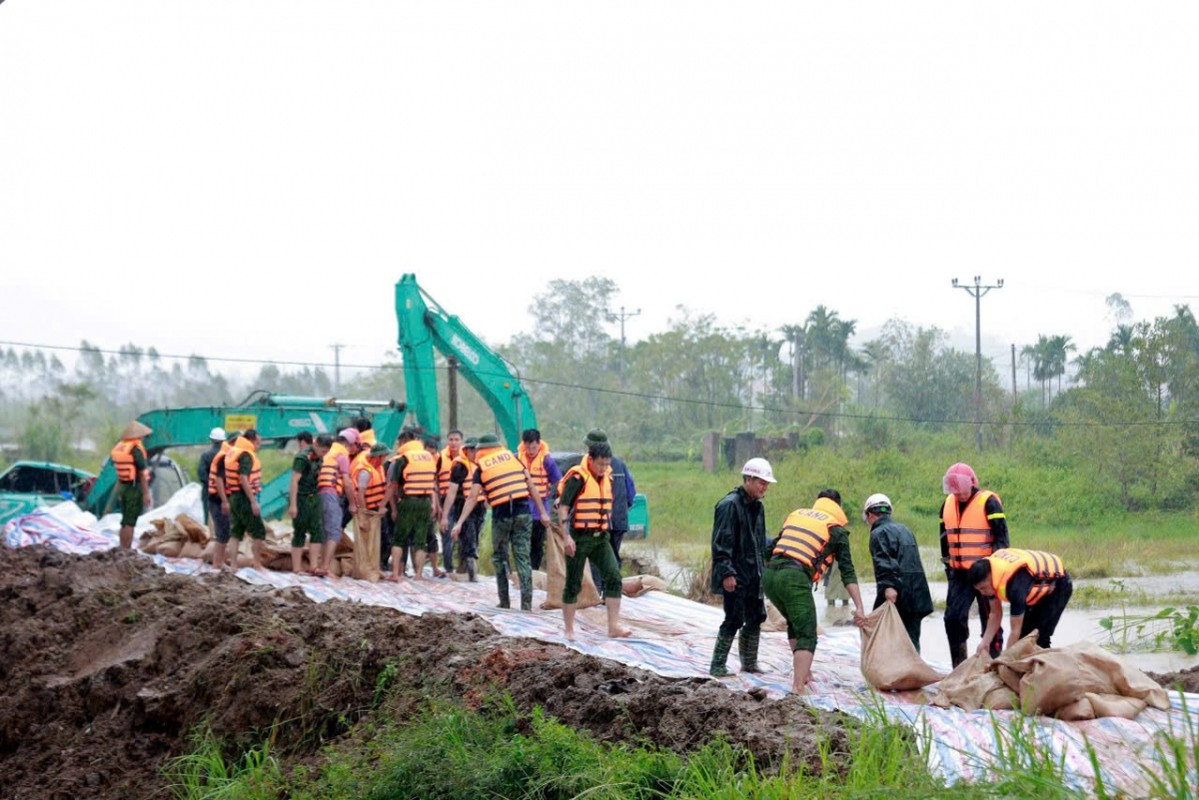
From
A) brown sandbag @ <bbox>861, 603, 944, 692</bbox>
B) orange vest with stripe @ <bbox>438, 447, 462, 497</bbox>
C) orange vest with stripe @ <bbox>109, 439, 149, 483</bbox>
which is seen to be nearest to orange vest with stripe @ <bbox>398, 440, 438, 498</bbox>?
orange vest with stripe @ <bbox>438, 447, 462, 497</bbox>

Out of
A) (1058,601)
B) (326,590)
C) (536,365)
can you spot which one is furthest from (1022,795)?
(536,365)

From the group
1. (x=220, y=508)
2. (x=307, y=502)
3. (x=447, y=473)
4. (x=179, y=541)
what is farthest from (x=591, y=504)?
(x=179, y=541)

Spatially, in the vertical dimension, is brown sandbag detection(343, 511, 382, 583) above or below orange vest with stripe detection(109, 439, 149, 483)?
below

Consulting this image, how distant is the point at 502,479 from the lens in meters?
12.3

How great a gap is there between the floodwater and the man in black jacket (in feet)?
7.05

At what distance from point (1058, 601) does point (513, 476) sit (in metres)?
5.35

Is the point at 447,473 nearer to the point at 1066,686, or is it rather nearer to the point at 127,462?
the point at 127,462

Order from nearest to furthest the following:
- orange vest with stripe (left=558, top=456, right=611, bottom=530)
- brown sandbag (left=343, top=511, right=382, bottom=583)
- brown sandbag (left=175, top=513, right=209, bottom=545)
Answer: orange vest with stripe (left=558, top=456, right=611, bottom=530) → brown sandbag (left=343, top=511, right=382, bottom=583) → brown sandbag (left=175, top=513, right=209, bottom=545)

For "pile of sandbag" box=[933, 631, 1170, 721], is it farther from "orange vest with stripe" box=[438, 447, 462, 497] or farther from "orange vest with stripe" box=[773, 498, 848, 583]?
"orange vest with stripe" box=[438, 447, 462, 497]

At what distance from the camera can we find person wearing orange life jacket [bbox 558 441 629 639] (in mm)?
10672

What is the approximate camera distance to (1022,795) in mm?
4684

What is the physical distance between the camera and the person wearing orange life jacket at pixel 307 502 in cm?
1445

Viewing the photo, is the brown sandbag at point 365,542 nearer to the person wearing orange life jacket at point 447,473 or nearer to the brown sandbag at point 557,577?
the person wearing orange life jacket at point 447,473

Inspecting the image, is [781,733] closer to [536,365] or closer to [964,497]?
[964,497]
